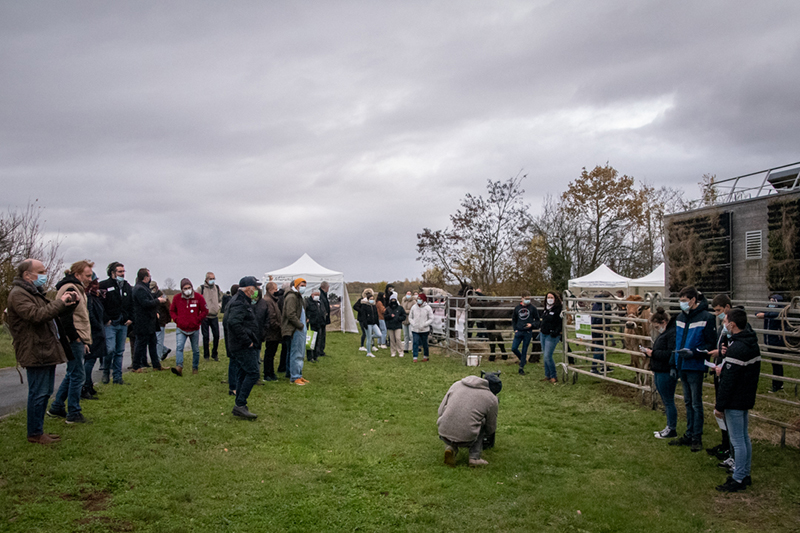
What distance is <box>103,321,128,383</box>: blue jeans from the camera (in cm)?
996

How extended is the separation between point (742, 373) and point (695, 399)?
1624 millimetres

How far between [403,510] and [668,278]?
18972 mm

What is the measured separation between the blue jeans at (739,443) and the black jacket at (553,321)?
6370 mm

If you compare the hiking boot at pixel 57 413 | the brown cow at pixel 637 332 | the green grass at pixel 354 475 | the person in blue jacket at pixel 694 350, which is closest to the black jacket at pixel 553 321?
the brown cow at pixel 637 332

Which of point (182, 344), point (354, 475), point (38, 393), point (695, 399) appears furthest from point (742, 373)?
point (182, 344)

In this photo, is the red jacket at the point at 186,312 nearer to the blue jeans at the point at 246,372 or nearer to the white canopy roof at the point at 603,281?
the blue jeans at the point at 246,372

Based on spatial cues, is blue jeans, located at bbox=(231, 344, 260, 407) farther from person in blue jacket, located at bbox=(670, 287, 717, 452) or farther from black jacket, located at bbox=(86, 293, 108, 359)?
person in blue jacket, located at bbox=(670, 287, 717, 452)

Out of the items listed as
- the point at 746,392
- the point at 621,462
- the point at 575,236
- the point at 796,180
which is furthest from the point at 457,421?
the point at 575,236

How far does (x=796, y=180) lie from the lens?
56.5 ft

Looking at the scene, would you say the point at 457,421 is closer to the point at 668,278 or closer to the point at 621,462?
the point at 621,462

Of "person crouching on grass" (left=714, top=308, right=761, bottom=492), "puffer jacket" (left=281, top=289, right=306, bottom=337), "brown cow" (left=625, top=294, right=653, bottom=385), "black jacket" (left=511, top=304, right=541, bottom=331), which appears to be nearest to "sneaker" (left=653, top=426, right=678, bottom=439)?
"person crouching on grass" (left=714, top=308, right=761, bottom=492)

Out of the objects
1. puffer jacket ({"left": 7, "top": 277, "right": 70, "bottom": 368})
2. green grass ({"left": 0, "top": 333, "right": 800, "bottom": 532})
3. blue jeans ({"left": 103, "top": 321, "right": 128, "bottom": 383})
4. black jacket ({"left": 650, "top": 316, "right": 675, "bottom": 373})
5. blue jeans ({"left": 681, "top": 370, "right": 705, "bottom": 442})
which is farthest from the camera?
blue jeans ({"left": 103, "top": 321, "right": 128, "bottom": 383})

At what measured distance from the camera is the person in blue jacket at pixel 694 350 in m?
6.93

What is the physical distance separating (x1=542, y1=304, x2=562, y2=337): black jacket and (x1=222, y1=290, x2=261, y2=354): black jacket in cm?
652
